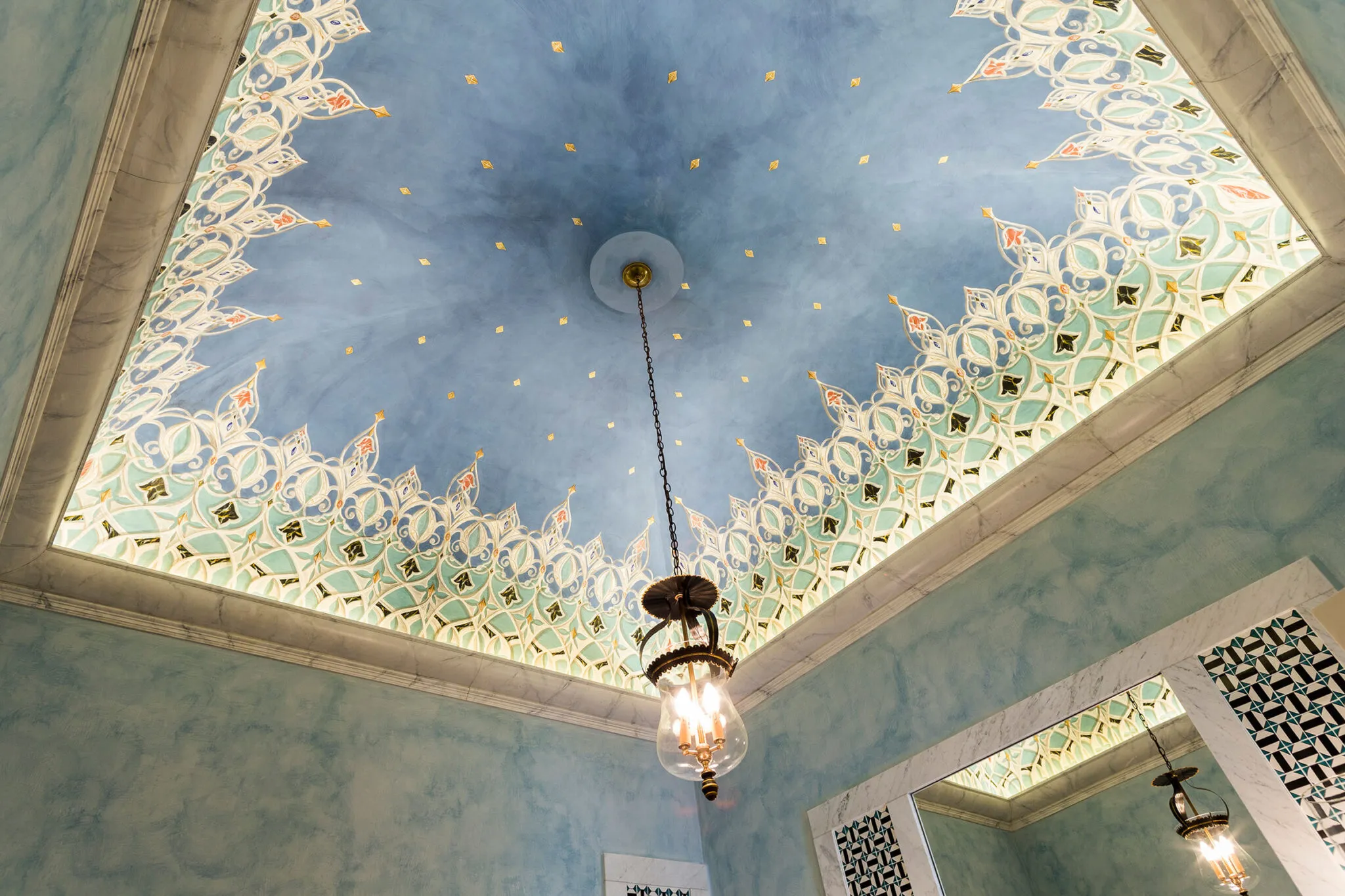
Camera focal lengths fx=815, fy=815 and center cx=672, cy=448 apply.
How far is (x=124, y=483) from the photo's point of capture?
4184 millimetres

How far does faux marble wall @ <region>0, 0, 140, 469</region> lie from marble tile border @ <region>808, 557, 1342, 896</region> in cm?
411

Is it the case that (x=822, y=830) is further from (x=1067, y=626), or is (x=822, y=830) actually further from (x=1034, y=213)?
(x=1034, y=213)

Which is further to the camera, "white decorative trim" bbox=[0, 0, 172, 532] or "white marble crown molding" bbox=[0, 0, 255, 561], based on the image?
"white marble crown molding" bbox=[0, 0, 255, 561]

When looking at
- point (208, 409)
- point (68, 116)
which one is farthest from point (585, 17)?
point (208, 409)

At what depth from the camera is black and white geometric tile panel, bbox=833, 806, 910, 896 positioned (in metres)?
4.15

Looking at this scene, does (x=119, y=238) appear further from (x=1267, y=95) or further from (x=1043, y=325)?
(x=1267, y=95)

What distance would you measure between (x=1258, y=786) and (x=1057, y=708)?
0.81 metres

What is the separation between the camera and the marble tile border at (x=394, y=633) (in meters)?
2.92

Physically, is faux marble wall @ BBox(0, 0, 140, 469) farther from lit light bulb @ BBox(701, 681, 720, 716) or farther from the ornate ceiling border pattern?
the ornate ceiling border pattern

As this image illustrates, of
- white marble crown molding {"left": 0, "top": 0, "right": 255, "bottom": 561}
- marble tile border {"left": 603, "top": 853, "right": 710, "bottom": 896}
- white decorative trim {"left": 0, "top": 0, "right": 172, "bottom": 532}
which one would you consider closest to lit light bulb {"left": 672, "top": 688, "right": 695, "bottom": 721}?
marble tile border {"left": 603, "top": 853, "right": 710, "bottom": 896}

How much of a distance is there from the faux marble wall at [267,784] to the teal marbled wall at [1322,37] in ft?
16.1

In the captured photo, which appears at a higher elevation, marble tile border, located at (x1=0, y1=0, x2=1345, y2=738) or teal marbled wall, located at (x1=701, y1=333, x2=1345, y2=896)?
marble tile border, located at (x1=0, y1=0, x2=1345, y2=738)

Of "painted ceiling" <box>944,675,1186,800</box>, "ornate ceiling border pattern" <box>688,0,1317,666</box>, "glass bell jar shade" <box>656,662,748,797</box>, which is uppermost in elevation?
"ornate ceiling border pattern" <box>688,0,1317,666</box>

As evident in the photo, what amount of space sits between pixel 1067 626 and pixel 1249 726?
836mm
